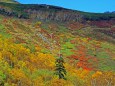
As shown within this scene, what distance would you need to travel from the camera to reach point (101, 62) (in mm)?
151625

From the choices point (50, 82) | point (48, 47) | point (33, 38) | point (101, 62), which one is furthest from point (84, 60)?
point (50, 82)

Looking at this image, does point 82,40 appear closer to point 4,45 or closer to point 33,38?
point 33,38

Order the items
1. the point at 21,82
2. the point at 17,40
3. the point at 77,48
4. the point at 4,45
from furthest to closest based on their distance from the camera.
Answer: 1. the point at 77,48
2. the point at 17,40
3. the point at 4,45
4. the point at 21,82

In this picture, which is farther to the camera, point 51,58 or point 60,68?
point 51,58

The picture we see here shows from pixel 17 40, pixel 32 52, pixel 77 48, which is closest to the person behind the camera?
pixel 32 52

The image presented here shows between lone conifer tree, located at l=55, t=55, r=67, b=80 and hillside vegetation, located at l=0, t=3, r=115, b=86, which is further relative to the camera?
lone conifer tree, located at l=55, t=55, r=67, b=80

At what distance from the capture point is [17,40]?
520 feet

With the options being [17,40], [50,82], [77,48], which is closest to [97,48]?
[77,48]

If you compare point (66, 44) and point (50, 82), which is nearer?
Answer: point (50, 82)

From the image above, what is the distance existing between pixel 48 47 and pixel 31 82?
71963 mm

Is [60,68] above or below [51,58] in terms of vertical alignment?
above

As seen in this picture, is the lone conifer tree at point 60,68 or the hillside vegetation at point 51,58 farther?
the lone conifer tree at point 60,68

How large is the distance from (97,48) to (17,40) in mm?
40871

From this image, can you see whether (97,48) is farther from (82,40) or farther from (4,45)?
(4,45)
